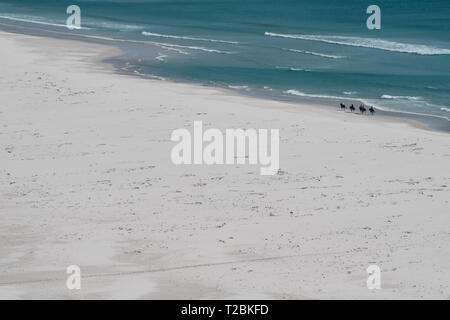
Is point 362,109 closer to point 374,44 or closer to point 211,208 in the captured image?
point 211,208

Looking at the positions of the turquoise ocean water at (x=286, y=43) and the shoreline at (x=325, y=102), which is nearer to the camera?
the shoreline at (x=325, y=102)

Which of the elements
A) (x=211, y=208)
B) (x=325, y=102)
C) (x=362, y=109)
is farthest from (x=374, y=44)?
(x=211, y=208)

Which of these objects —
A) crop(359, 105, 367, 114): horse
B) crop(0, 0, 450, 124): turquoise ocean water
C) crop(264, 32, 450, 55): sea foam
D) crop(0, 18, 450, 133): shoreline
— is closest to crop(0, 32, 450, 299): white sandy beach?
crop(0, 18, 450, 133): shoreline

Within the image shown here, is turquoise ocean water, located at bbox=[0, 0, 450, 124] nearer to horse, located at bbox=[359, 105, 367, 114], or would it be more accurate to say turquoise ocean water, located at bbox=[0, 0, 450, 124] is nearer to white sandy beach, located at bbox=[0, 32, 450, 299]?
horse, located at bbox=[359, 105, 367, 114]

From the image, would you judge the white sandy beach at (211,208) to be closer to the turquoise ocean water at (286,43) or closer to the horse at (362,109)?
the horse at (362,109)

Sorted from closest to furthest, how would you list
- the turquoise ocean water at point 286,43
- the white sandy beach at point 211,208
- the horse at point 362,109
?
the white sandy beach at point 211,208, the horse at point 362,109, the turquoise ocean water at point 286,43

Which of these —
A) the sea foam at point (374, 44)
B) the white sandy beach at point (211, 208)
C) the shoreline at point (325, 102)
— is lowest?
the white sandy beach at point (211, 208)

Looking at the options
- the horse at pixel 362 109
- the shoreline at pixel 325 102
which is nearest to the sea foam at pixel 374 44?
the shoreline at pixel 325 102
